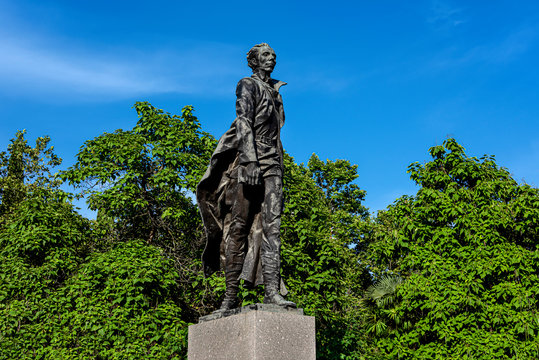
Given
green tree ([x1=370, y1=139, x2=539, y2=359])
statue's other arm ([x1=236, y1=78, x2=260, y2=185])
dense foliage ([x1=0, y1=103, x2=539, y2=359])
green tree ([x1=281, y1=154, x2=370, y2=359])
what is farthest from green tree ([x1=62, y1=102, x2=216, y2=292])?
statue's other arm ([x1=236, y1=78, x2=260, y2=185])

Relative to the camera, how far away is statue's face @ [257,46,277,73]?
689 centimetres

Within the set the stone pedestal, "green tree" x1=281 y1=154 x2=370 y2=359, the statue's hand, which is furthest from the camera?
"green tree" x1=281 y1=154 x2=370 y2=359

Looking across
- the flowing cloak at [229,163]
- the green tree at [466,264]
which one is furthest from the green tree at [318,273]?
the flowing cloak at [229,163]

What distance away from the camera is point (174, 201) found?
16.6 metres

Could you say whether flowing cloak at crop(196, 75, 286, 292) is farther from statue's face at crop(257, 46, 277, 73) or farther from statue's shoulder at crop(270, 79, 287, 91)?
statue's face at crop(257, 46, 277, 73)

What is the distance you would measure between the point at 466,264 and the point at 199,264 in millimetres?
8365

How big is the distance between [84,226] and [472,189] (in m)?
13.1

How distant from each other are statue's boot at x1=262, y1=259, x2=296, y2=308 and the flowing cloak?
0.34 m

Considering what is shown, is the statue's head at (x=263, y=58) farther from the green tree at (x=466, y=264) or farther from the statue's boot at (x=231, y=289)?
the green tree at (x=466, y=264)

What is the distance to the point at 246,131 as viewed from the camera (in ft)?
20.8

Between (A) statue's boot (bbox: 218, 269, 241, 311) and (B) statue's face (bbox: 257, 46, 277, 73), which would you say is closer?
(A) statue's boot (bbox: 218, 269, 241, 311)

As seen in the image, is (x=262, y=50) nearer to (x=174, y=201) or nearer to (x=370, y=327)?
(x=174, y=201)

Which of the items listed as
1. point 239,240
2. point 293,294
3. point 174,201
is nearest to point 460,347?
point 293,294

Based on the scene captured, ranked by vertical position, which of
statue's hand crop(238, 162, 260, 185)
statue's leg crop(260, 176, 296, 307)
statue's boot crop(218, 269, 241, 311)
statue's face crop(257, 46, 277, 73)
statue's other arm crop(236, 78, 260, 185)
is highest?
statue's face crop(257, 46, 277, 73)
